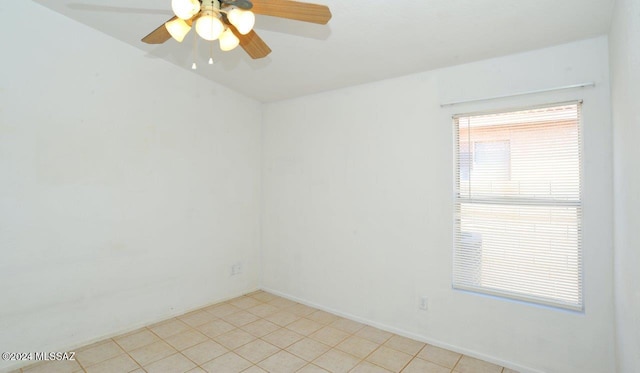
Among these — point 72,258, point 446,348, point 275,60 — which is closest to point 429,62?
point 275,60

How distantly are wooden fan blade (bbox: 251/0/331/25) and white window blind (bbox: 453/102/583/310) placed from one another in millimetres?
1778

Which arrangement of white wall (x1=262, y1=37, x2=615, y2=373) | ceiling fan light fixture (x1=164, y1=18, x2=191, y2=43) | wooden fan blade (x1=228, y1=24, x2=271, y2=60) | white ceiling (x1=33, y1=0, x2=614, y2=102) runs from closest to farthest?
ceiling fan light fixture (x1=164, y1=18, x2=191, y2=43) → wooden fan blade (x1=228, y1=24, x2=271, y2=60) → white ceiling (x1=33, y1=0, x2=614, y2=102) → white wall (x1=262, y1=37, x2=615, y2=373)

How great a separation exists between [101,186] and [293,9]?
248cm

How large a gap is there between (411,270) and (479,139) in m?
1.33

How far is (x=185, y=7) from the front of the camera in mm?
1369

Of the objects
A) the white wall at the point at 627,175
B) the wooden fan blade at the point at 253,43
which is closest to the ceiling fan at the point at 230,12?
the wooden fan blade at the point at 253,43

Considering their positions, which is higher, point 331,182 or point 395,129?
point 395,129

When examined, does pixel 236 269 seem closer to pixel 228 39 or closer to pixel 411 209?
pixel 411 209

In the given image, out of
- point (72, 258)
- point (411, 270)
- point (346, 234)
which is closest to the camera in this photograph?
point (72, 258)

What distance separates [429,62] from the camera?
2.72 meters

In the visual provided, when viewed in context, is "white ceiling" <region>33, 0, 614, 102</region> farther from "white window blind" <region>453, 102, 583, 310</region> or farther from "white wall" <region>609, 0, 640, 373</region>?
"white window blind" <region>453, 102, 583, 310</region>

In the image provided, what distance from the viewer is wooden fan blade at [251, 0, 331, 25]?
4.66 ft

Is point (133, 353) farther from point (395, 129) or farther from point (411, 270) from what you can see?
point (395, 129)

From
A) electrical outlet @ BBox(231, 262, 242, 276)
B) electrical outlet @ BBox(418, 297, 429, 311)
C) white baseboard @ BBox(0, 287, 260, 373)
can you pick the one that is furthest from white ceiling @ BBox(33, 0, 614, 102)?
white baseboard @ BBox(0, 287, 260, 373)
